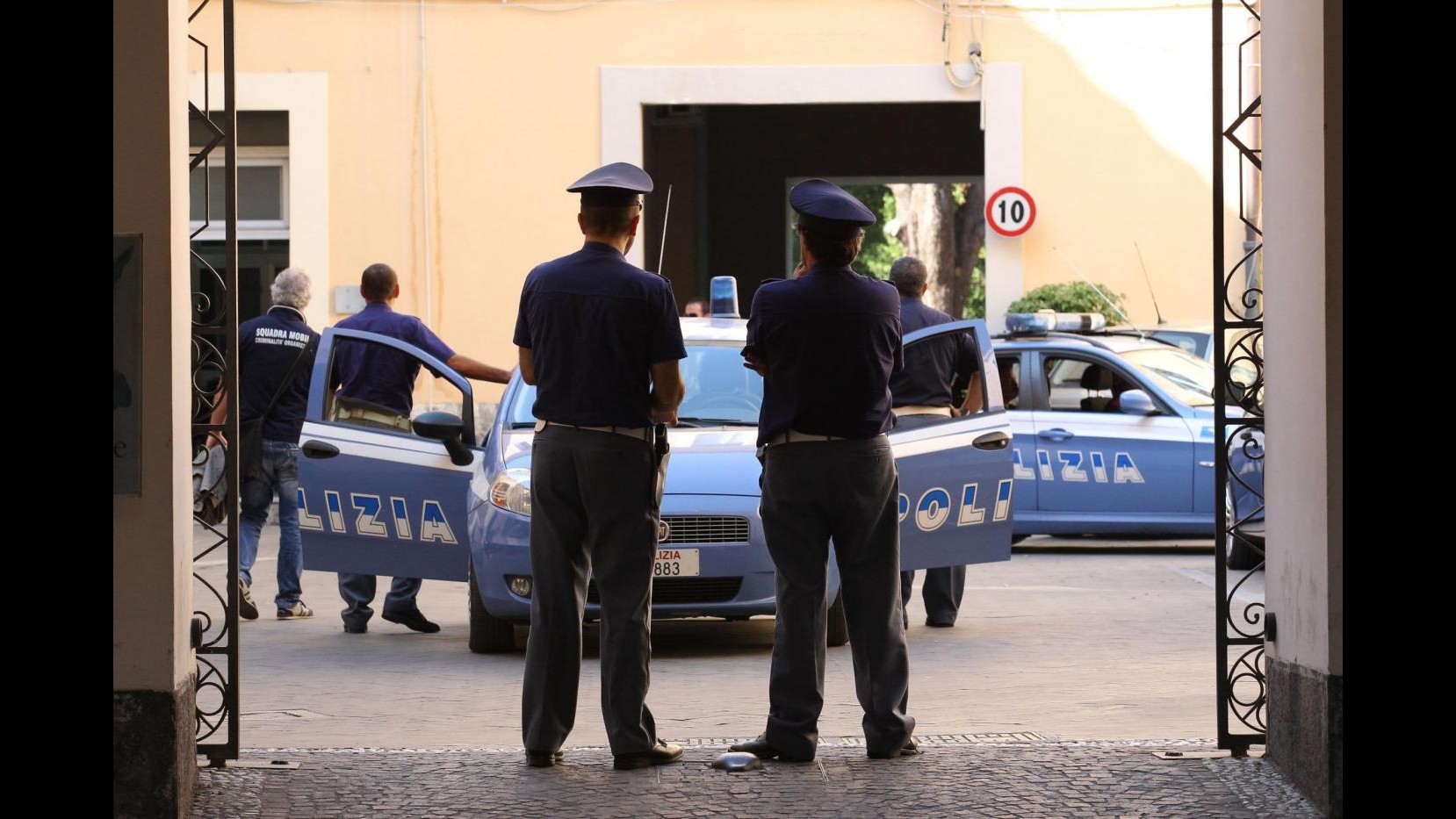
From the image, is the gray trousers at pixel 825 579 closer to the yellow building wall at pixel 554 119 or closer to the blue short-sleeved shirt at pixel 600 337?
the blue short-sleeved shirt at pixel 600 337

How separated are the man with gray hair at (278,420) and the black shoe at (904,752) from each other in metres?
5.51

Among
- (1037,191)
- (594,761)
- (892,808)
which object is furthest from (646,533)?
(1037,191)

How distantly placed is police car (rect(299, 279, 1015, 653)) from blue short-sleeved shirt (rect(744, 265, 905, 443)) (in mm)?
2787

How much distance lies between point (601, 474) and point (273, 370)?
5.45m

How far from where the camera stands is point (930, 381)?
10.2m

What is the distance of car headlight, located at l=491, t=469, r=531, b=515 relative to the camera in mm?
9336

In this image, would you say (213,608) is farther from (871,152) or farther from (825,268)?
(871,152)

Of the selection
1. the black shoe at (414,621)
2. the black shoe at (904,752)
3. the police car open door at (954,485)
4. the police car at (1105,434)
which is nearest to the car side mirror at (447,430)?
the black shoe at (414,621)

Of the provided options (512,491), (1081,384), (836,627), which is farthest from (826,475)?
(1081,384)

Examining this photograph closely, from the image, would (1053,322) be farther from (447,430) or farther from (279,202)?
(279,202)

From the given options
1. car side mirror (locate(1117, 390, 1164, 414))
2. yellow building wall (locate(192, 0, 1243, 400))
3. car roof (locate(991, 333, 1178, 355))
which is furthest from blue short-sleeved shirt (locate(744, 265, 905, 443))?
yellow building wall (locate(192, 0, 1243, 400))

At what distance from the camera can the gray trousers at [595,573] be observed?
640cm

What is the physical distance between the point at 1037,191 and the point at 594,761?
45.1ft
